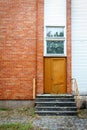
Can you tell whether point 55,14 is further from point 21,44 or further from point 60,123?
point 60,123

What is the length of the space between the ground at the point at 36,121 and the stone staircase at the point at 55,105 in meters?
0.45

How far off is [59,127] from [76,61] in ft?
21.1

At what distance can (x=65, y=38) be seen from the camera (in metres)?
18.9

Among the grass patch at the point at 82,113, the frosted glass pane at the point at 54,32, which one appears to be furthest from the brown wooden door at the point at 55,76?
the grass patch at the point at 82,113

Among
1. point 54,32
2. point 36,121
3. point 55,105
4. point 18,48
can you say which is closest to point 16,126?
point 36,121

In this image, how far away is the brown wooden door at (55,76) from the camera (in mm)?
18938

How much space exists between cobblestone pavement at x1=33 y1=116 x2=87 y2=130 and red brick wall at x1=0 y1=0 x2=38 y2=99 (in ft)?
10.7

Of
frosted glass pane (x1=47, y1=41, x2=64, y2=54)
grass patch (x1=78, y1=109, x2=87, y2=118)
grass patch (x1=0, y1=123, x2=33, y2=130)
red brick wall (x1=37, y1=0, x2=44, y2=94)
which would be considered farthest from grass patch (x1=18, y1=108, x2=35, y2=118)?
frosted glass pane (x1=47, y1=41, x2=64, y2=54)

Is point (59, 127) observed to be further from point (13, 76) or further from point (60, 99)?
point (13, 76)

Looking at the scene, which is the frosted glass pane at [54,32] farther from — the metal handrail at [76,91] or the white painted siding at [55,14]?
the metal handrail at [76,91]

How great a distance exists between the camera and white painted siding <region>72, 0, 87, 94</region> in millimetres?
19219

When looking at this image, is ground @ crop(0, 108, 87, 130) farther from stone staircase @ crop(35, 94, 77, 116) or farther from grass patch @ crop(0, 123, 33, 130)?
stone staircase @ crop(35, 94, 77, 116)

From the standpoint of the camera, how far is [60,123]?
14508 mm

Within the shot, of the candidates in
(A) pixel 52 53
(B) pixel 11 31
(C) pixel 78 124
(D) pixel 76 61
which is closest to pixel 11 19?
(B) pixel 11 31
